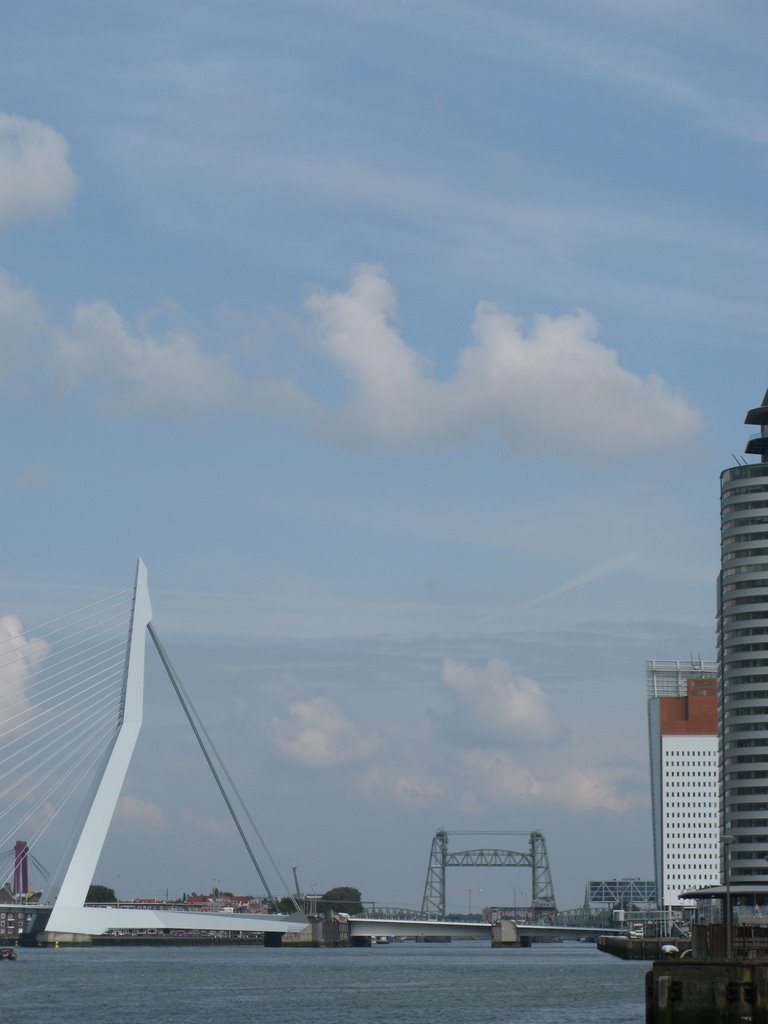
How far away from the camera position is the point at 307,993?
56.5m

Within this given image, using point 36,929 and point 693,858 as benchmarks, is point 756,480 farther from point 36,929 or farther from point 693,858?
point 693,858

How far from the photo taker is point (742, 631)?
102875 millimetres

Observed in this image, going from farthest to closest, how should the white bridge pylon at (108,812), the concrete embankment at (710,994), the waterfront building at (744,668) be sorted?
the waterfront building at (744,668), the white bridge pylon at (108,812), the concrete embankment at (710,994)

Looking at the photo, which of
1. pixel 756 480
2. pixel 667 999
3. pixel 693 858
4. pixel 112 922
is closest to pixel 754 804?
pixel 756 480

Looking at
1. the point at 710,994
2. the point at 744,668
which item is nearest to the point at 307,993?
the point at 710,994

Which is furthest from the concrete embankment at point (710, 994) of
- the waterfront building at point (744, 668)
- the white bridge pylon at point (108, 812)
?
the waterfront building at point (744, 668)

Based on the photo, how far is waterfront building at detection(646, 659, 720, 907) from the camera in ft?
609

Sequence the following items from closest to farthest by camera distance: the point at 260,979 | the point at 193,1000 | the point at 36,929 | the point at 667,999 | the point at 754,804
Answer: the point at 667,999, the point at 193,1000, the point at 260,979, the point at 36,929, the point at 754,804

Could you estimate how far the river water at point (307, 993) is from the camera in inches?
1775

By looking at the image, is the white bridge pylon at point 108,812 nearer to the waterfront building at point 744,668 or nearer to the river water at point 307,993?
the river water at point 307,993

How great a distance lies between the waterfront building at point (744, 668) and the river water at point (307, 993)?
19370mm

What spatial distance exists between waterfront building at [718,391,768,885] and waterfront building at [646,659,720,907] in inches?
3242

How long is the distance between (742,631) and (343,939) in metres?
47.8

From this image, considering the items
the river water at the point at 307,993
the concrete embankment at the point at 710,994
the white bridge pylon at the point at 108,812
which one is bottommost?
the river water at the point at 307,993
